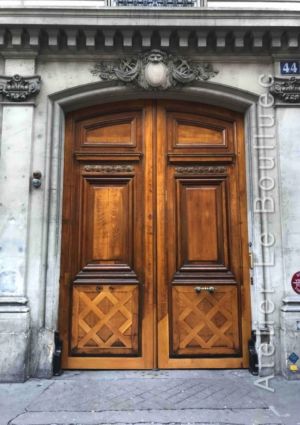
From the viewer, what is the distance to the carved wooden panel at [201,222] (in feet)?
17.3

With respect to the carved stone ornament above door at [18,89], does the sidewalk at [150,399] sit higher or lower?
lower

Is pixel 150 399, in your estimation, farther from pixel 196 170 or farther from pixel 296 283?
pixel 196 170

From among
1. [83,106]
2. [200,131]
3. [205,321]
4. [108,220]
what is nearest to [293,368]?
[205,321]

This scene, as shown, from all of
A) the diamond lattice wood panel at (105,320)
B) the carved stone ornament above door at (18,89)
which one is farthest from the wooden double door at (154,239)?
the carved stone ornament above door at (18,89)

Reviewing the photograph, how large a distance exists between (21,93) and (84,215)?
6.22 feet

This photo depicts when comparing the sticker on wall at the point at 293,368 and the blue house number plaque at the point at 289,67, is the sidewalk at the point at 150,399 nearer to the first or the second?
the sticker on wall at the point at 293,368

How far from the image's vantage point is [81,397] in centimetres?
416

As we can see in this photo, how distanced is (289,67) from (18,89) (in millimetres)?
3845

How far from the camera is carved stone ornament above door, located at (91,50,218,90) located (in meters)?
5.27

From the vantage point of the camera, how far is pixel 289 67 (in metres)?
5.34

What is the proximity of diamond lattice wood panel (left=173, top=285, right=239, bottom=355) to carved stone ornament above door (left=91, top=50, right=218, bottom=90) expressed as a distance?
2.92m

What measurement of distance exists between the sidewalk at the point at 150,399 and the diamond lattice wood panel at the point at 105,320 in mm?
340

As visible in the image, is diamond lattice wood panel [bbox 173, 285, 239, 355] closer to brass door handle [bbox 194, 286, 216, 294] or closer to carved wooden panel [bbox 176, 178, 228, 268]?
brass door handle [bbox 194, 286, 216, 294]

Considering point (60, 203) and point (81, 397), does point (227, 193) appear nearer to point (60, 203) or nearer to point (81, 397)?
point (60, 203)
